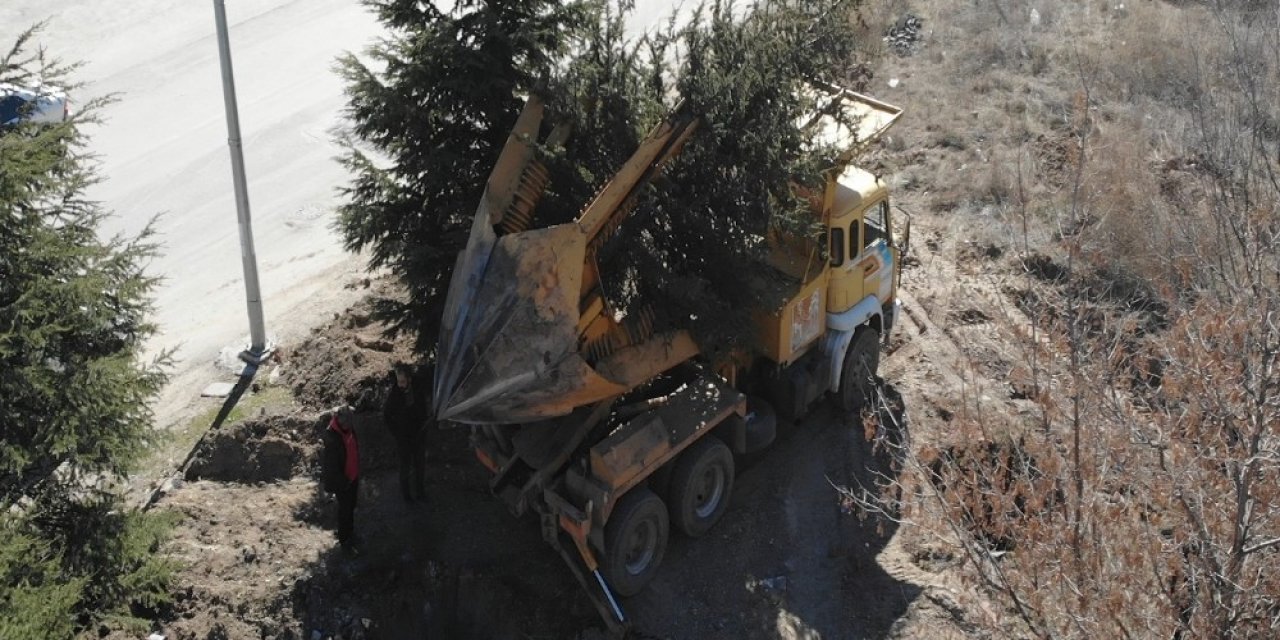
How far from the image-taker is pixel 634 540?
28.5 ft

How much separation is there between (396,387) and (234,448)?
208 cm

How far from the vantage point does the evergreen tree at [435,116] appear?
9516mm

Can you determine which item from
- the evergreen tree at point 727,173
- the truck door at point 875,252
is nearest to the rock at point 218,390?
the evergreen tree at point 727,173

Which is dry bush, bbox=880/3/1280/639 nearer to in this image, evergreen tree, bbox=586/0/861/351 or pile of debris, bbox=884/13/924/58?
evergreen tree, bbox=586/0/861/351

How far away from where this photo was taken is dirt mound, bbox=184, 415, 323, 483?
32.6 feet

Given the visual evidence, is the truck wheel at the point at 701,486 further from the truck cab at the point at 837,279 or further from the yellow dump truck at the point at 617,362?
the truck cab at the point at 837,279

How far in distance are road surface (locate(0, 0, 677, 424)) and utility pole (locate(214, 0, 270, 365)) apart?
44 centimetres

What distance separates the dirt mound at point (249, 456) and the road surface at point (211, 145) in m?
1.07

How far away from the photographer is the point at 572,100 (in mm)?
8406

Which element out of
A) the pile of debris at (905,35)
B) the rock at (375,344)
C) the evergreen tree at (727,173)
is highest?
the evergreen tree at (727,173)

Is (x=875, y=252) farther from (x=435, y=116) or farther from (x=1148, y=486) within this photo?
(x=435, y=116)

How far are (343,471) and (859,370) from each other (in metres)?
5.05

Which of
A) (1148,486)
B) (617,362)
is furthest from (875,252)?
(1148,486)

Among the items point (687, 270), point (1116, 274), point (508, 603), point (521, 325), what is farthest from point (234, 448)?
point (1116, 274)
